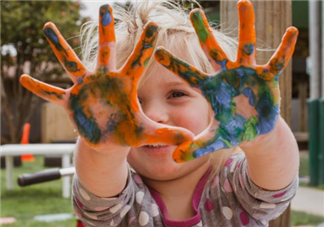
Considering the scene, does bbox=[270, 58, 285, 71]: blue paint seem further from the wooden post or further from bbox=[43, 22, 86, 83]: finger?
the wooden post

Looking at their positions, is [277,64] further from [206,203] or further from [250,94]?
[206,203]

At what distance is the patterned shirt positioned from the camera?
110cm

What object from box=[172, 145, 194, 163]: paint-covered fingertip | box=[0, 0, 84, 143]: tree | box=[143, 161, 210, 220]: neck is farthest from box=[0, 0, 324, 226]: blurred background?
box=[172, 145, 194, 163]: paint-covered fingertip

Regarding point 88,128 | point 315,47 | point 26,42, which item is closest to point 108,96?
point 88,128

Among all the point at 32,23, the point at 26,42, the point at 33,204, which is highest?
the point at 32,23

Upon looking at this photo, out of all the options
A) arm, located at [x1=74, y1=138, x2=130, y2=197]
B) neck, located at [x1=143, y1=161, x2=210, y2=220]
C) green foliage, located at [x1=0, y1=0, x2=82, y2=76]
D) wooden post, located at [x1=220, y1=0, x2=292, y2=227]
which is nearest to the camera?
arm, located at [x1=74, y1=138, x2=130, y2=197]

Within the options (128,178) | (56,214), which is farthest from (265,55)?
(56,214)

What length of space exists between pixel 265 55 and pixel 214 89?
26.8 inches

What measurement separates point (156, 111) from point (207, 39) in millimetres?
327

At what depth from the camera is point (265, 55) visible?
1.45 meters

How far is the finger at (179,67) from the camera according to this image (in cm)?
82

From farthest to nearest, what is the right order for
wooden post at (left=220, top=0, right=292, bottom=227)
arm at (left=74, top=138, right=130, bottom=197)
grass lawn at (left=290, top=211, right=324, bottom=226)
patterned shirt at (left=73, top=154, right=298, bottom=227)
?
1. grass lawn at (left=290, top=211, right=324, bottom=226)
2. wooden post at (left=220, top=0, right=292, bottom=227)
3. patterned shirt at (left=73, top=154, right=298, bottom=227)
4. arm at (left=74, top=138, right=130, bottom=197)

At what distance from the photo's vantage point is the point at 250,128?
2.75ft

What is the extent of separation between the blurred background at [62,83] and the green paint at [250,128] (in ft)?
2.17
